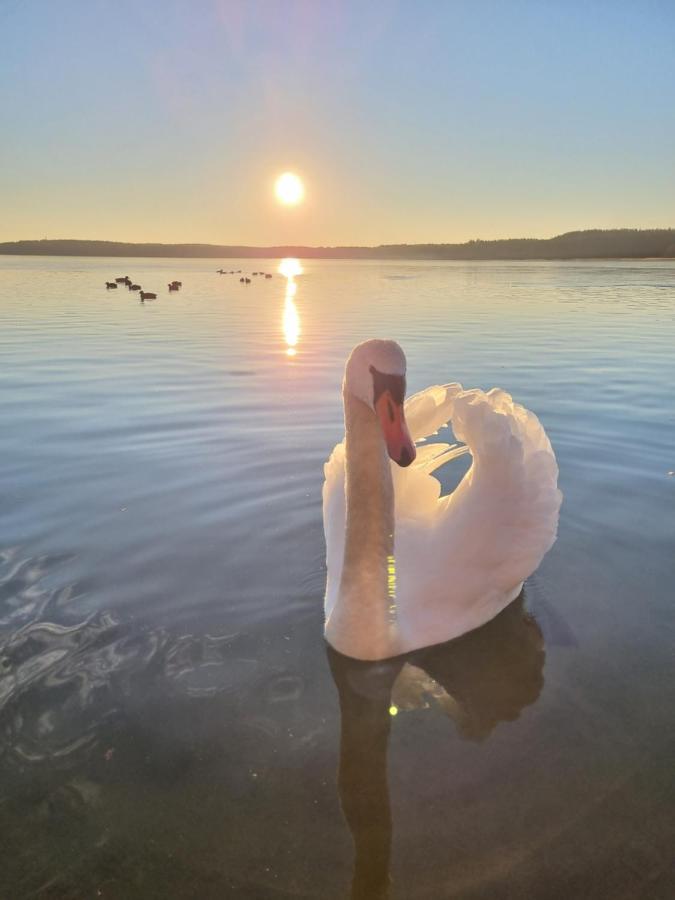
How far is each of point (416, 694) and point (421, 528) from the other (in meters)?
1.28

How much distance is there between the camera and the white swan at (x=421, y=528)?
13.9 ft

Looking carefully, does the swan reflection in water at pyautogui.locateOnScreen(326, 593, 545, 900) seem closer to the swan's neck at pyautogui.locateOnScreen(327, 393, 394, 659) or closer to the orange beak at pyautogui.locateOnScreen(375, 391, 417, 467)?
the swan's neck at pyautogui.locateOnScreen(327, 393, 394, 659)

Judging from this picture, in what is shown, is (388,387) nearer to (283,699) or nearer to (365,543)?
(365,543)

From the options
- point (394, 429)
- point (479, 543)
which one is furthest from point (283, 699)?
point (394, 429)

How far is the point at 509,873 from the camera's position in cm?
319

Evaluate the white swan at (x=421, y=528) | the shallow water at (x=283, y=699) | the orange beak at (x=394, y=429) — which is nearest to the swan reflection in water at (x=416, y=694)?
the shallow water at (x=283, y=699)

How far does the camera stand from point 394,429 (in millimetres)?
3785

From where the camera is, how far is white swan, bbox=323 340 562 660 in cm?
423

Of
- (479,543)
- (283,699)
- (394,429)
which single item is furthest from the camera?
(479,543)

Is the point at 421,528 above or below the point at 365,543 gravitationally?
below

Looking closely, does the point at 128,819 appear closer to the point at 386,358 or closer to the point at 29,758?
the point at 29,758

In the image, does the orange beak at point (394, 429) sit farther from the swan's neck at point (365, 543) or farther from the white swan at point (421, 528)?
the swan's neck at point (365, 543)

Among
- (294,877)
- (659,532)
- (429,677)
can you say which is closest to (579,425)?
(659,532)

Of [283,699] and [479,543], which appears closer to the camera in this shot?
[283,699]
